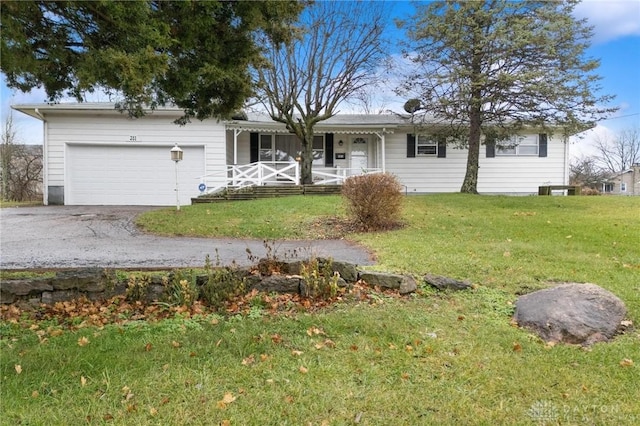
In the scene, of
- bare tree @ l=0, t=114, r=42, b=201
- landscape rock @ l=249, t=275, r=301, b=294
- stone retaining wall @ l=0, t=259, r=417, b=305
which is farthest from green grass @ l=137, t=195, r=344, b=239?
bare tree @ l=0, t=114, r=42, b=201

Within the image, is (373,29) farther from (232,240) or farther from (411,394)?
(411,394)

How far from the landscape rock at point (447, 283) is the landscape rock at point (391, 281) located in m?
0.21

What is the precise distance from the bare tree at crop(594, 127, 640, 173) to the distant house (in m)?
1.82

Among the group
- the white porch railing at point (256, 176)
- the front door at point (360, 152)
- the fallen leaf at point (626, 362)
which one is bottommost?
the fallen leaf at point (626, 362)

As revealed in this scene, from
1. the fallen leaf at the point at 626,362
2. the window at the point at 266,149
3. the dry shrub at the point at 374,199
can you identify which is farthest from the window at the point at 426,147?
the fallen leaf at the point at 626,362

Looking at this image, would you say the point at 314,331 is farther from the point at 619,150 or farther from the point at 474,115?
the point at 619,150

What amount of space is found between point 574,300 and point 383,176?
17.8 feet

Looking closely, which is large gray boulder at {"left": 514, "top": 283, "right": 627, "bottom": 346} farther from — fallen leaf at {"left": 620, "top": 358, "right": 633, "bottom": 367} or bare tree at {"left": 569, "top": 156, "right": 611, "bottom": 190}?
bare tree at {"left": 569, "top": 156, "right": 611, "bottom": 190}

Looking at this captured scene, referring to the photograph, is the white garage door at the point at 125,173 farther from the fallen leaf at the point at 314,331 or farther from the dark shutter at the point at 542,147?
the dark shutter at the point at 542,147

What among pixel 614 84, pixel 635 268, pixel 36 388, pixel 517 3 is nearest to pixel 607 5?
pixel 517 3

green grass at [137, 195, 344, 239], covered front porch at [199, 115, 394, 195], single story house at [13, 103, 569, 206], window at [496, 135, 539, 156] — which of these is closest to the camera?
green grass at [137, 195, 344, 239]

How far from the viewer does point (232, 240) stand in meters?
8.09

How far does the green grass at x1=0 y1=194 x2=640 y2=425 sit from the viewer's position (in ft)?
7.93

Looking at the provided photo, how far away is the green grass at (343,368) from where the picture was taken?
2416 millimetres
